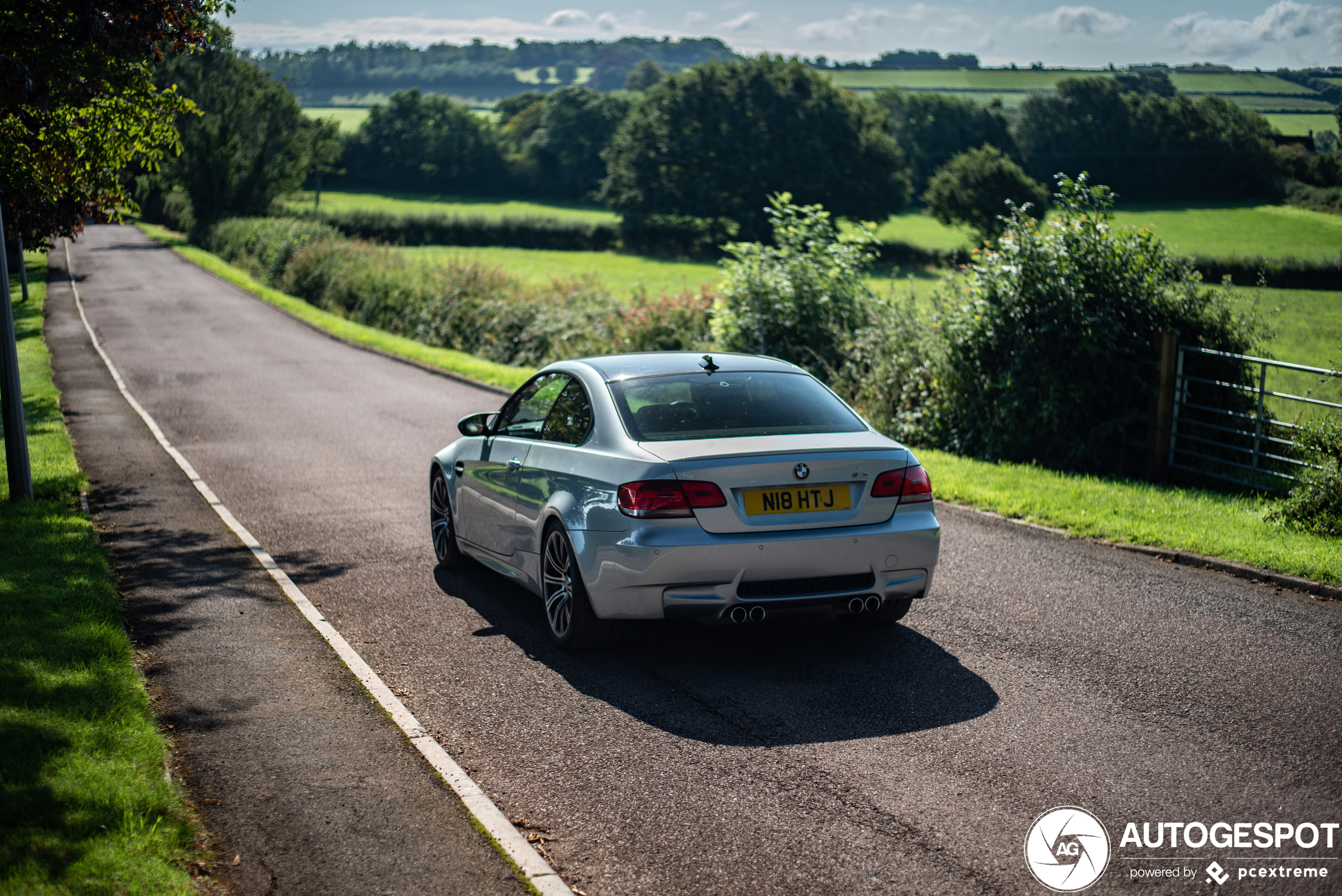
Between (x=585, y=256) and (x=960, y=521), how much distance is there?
61.4 metres

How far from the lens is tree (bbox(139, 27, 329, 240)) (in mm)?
58625

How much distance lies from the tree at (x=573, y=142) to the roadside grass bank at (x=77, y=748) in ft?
321

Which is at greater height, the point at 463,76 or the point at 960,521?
the point at 463,76

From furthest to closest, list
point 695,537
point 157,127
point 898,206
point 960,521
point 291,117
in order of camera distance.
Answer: point 898,206 → point 291,117 → point 157,127 → point 960,521 → point 695,537

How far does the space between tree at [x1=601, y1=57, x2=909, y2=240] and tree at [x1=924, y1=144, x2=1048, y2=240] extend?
407cm

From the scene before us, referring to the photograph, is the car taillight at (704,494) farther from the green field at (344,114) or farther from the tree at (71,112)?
the green field at (344,114)

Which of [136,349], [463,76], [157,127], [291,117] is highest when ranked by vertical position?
[463,76]

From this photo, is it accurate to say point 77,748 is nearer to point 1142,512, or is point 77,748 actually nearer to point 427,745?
point 427,745

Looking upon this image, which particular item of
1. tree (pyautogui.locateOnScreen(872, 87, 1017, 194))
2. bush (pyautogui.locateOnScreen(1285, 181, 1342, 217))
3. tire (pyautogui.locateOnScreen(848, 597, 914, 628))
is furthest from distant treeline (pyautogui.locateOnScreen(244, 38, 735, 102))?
tire (pyautogui.locateOnScreen(848, 597, 914, 628))

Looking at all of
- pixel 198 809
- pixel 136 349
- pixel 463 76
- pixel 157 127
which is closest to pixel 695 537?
pixel 198 809

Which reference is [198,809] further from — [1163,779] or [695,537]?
[1163,779]

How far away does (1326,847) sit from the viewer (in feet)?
13.0

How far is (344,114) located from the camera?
130m

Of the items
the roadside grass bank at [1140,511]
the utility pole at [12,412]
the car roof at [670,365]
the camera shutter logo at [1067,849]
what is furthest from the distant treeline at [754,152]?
the camera shutter logo at [1067,849]
